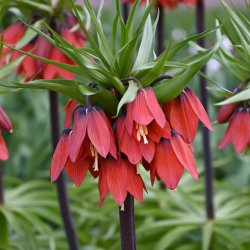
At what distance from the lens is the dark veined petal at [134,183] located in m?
1.41

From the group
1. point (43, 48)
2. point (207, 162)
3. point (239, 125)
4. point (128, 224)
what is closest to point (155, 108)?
point (128, 224)

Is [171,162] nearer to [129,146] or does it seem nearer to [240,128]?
[129,146]

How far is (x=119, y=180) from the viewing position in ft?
4.58

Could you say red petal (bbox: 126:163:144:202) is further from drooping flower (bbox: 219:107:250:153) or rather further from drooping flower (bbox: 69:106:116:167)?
drooping flower (bbox: 219:107:250:153)

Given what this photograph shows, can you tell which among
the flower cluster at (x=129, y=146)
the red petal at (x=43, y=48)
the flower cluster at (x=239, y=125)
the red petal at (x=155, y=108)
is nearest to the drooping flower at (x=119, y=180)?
the flower cluster at (x=129, y=146)

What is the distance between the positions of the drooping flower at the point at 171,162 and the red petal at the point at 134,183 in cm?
3

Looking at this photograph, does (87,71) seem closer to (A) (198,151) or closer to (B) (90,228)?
(B) (90,228)

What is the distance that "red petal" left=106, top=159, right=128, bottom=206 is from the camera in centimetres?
139

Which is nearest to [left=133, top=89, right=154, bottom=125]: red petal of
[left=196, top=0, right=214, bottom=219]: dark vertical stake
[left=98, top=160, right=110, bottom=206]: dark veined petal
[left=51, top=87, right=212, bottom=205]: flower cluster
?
[left=51, top=87, right=212, bottom=205]: flower cluster

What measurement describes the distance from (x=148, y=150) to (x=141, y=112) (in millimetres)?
69

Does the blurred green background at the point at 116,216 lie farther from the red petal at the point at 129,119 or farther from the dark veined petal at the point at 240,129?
the red petal at the point at 129,119

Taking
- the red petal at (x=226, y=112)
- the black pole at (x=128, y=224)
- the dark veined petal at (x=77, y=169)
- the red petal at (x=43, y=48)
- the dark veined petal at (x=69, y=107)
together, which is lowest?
the black pole at (x=128, y=224)

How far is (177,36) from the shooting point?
463 centimetres

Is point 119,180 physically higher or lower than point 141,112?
lower
